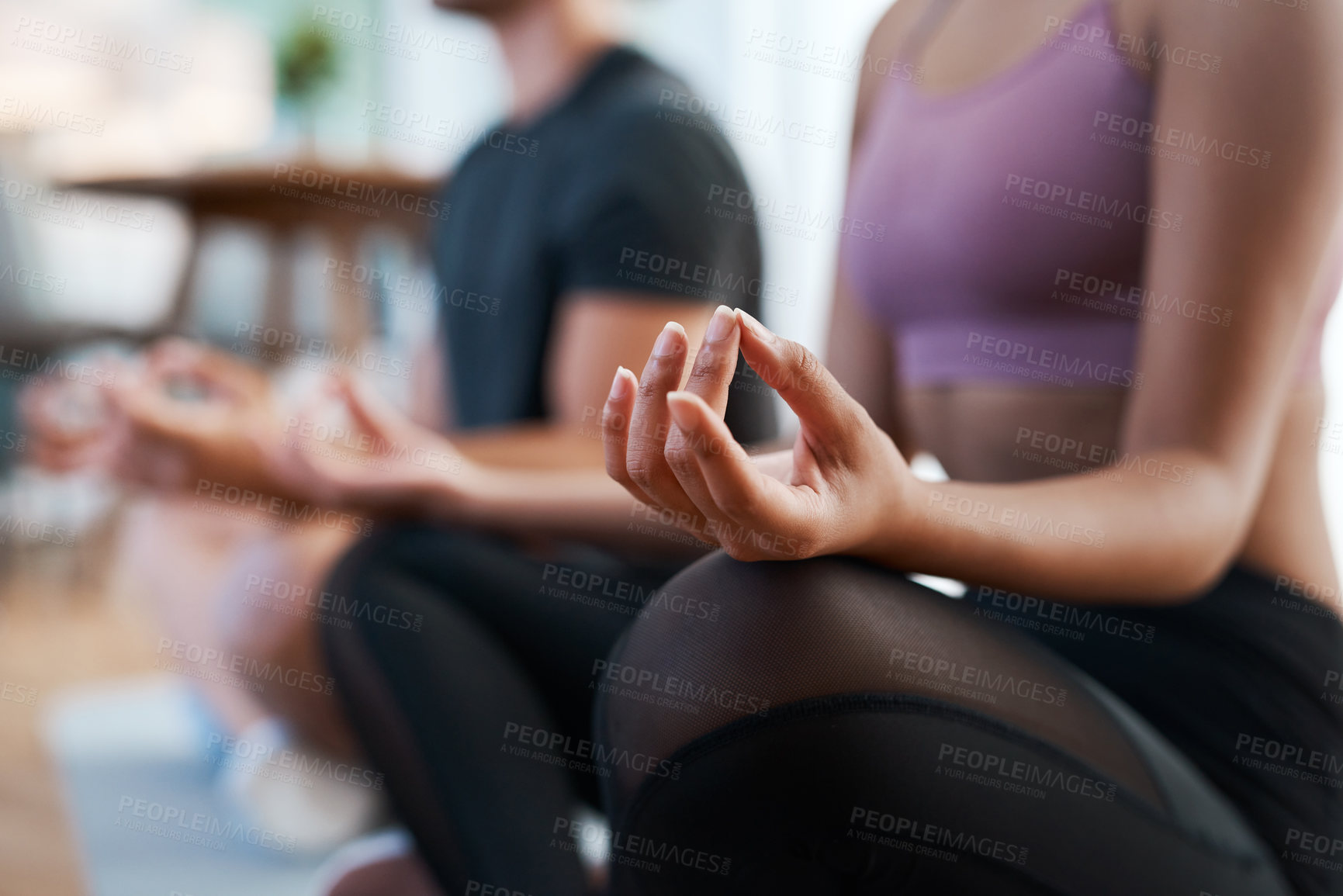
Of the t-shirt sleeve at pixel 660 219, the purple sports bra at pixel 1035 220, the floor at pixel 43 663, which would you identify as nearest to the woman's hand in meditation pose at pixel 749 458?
the purple sports bra at pixel 1035 220

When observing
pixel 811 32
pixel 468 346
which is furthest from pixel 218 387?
pixel 811 32

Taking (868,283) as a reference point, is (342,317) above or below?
below

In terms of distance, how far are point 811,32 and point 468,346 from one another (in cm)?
99

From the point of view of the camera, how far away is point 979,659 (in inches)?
16.4

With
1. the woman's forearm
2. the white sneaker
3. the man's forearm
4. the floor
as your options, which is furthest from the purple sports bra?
the floor

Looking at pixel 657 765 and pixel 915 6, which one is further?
pixel 915 6

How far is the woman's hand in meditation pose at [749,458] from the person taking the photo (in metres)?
0.33

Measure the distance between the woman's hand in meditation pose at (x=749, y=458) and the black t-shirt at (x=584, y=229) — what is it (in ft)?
1.13

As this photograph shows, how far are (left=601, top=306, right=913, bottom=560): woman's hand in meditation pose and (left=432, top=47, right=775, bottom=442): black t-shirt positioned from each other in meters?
0.34

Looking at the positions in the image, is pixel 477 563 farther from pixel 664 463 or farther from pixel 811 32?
pixel 811 32

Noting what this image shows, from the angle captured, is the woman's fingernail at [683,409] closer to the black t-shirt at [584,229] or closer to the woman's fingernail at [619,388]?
the woman's fingernail at [619,388]

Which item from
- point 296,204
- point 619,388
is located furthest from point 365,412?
point 296,204

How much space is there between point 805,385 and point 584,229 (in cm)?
59

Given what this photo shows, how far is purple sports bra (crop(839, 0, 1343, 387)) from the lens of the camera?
1.73 ft
